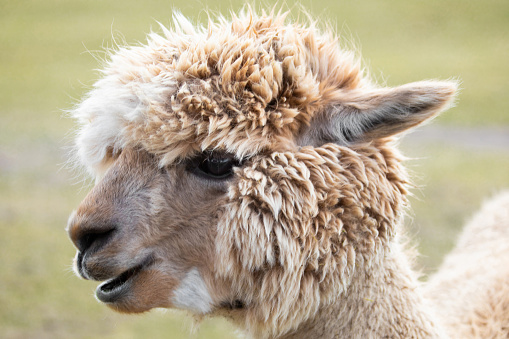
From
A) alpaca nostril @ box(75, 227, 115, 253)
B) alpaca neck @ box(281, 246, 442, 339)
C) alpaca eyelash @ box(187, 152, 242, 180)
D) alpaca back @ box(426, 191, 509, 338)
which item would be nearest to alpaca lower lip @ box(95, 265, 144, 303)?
alpaca nostril @ box(75, 227, 115, 253)

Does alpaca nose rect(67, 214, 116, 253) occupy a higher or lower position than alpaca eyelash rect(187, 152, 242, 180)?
lower

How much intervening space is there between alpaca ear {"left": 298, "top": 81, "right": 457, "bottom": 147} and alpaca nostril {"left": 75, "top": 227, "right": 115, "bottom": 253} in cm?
86

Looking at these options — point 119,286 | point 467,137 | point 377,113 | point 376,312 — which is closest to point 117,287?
point 119,286

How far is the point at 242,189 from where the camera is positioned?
2.14 meters

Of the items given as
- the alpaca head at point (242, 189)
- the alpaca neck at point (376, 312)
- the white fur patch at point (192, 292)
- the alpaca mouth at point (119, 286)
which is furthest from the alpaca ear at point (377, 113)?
the alpaca mouth at point (119, 286)

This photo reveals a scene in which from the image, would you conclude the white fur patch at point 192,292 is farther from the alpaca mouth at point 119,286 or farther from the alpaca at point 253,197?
the alpaca mouth at point 119,286

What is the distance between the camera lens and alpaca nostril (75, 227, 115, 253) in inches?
82.6

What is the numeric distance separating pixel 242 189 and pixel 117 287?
63 cm

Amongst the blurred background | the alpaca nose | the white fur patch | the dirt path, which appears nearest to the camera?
the alpaca nose

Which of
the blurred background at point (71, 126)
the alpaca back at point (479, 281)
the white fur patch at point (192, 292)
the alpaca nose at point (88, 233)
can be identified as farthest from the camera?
the blurred background at point (71, 126)

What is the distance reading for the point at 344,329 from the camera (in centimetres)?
224

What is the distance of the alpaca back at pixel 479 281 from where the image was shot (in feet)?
9.37

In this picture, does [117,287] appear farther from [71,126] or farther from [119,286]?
[71,126]

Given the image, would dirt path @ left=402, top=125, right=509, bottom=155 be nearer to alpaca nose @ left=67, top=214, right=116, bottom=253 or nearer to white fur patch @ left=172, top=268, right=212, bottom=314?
white fur patch @ left=172, top=268, right=212, bottom=314
